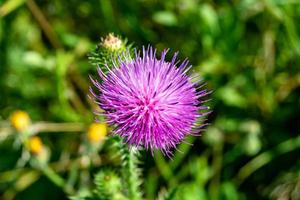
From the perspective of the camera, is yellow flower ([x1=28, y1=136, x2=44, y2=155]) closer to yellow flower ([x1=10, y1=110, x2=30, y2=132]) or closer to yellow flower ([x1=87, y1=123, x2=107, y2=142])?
yellow flower ([x1=10, y1=110, x2=30, y2=132])

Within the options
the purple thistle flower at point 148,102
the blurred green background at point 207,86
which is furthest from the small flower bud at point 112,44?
the blurred green background at point 207,86

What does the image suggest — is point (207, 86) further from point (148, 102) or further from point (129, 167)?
point (148, 102)

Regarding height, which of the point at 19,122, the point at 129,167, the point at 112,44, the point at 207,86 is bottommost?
the point at 129,167

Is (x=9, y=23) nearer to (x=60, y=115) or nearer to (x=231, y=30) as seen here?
(x=60, y=115)

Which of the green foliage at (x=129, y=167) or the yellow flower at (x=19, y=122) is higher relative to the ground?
the yellow flower at (x=19, y=122)

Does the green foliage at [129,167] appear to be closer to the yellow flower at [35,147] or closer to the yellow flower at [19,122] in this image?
the yellow flower at [35,147]

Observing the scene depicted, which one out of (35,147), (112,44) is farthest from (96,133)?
(112,44)
